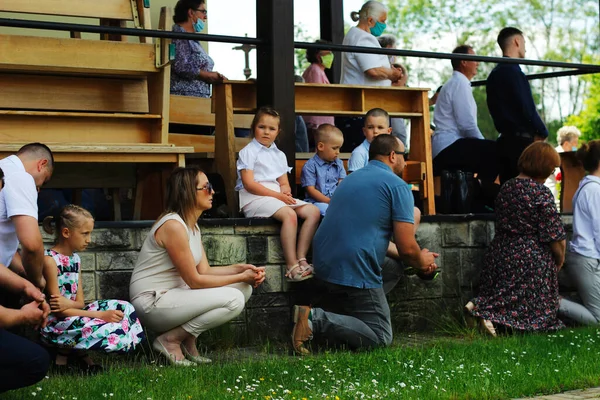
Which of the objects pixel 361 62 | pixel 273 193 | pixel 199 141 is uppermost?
pixel 361 62

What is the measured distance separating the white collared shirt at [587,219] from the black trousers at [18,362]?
512 cm

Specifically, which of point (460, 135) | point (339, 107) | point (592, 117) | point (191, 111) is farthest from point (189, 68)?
point (592, 117)

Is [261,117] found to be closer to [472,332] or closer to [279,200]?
[279,200]

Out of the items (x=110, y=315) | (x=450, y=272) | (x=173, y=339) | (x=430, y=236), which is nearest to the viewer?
(x=110, y=315)

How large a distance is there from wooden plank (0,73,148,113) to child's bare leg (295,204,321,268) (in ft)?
4.65

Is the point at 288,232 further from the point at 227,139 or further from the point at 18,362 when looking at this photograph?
the point at 18,362

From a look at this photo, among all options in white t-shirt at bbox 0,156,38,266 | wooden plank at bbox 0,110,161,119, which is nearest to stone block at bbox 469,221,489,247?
wooden plank at bbox 0,110,161,119

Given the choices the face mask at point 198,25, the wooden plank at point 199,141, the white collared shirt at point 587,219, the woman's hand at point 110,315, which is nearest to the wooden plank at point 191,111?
the wooden plank at point 199,141

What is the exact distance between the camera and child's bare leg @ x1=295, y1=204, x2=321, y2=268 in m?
7.43

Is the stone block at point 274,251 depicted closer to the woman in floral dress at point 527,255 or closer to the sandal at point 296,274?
the sandal at point 296,274

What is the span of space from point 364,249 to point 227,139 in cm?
159

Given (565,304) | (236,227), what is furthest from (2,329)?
(565,304)

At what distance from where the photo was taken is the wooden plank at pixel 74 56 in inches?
279

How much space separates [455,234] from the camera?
8.26 m
